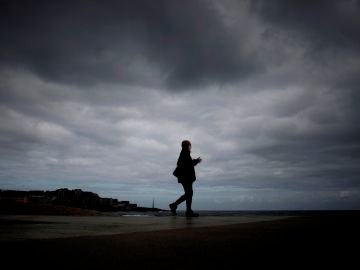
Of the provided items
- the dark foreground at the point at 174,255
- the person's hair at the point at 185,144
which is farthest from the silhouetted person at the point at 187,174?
the dark foreground at the point at 174,255

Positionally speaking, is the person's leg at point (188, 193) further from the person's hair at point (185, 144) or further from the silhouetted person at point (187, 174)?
the person's hair at point (185, 144)

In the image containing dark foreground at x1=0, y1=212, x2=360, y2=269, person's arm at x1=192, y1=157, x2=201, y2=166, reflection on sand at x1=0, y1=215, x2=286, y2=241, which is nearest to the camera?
dark foreground at x1=0, y1=212, x2=360, y2=269

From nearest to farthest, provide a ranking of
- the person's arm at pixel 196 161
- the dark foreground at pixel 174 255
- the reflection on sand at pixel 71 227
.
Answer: the dark foreground at pixel 174 255, the reflection on sand at pixel 71 227, the person's arm at pixel 196 161

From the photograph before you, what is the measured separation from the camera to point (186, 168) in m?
9.54

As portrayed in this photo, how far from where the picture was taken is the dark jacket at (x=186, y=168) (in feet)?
31.3

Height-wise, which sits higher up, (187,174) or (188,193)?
(187,174)

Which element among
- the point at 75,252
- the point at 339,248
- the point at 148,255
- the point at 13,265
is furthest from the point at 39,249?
the point at 339,248

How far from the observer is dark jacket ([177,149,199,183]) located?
954 centimetres

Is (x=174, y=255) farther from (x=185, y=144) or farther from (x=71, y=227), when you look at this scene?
(x=185, y=144)

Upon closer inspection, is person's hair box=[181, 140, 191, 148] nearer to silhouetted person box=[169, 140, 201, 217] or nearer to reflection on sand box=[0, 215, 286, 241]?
silhouetted person box=[169, 140, 201, 217]

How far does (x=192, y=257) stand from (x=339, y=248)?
3.78 feet

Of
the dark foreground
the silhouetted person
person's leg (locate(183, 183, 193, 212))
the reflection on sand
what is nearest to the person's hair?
the silhouetted person

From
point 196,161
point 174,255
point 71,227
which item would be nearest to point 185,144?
point 196,161

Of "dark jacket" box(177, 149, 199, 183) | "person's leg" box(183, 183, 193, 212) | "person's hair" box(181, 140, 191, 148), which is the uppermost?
"person's hair" box(181, 140, 191, 148)
